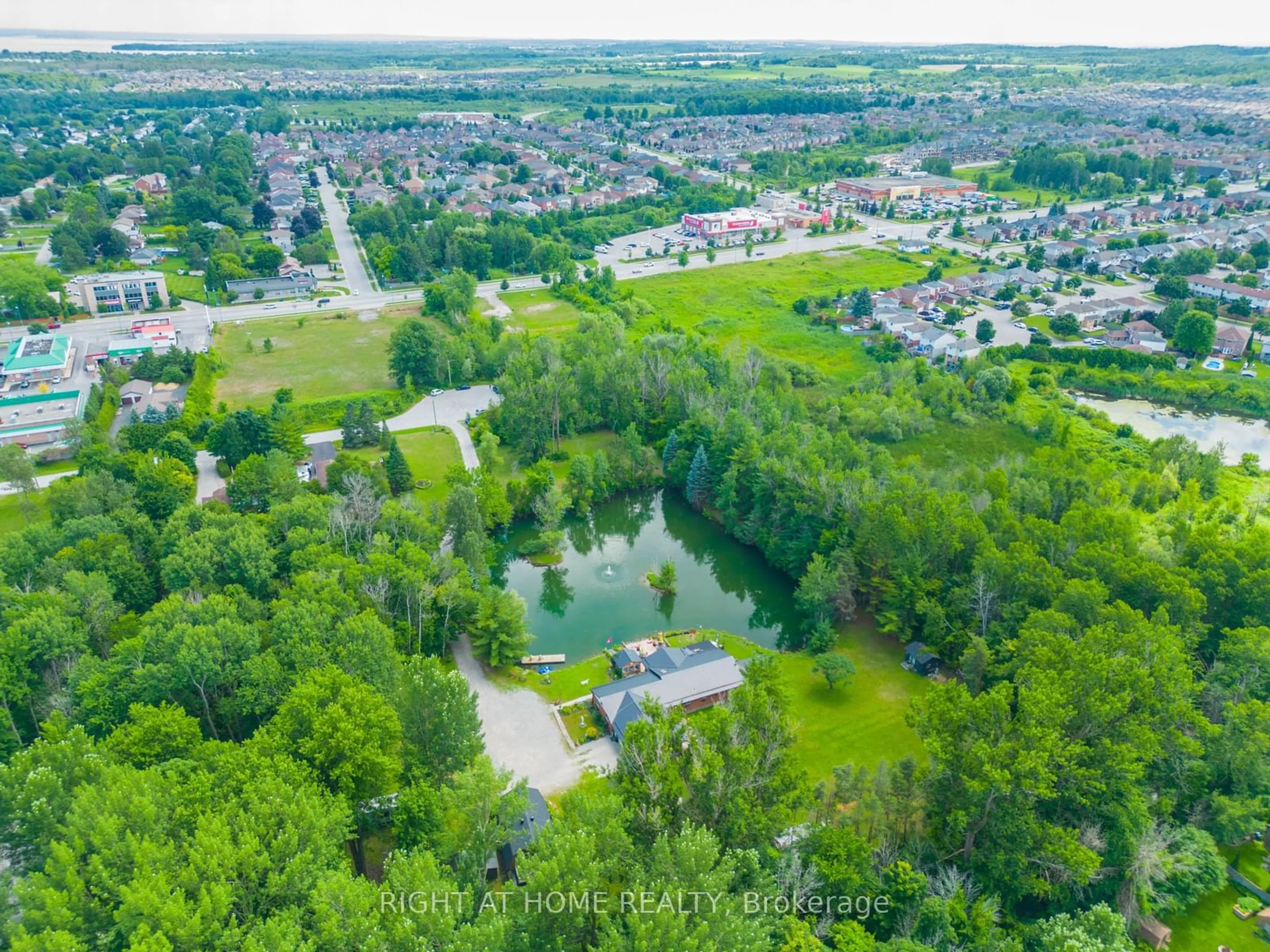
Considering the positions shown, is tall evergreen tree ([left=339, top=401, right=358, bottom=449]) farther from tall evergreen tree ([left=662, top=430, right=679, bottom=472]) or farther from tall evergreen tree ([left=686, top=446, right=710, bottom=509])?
tall evergreen tree ([left=686, top=446, right=710, bottom=509])

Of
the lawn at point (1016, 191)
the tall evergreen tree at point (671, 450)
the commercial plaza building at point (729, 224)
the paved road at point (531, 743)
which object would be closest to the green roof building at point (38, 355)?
the tall evergreen tree at point (671, 450)

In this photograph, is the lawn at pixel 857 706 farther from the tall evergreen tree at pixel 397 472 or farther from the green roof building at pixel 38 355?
the green roof building at pixel 38 355

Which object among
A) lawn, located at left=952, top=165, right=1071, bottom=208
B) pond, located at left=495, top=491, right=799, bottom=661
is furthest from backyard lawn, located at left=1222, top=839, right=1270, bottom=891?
lawn, located at left=952, top=165, right=1071, bottom=208

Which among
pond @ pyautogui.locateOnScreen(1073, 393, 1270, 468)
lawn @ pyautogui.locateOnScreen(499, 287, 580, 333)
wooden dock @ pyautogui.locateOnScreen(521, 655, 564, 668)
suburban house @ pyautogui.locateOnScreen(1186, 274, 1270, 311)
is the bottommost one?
wooden dock @ pyautogui.locateOnScreen(521, 655, 564, 668)

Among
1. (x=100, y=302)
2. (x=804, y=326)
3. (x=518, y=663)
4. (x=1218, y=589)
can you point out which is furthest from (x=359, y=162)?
(x=1218, y=589)

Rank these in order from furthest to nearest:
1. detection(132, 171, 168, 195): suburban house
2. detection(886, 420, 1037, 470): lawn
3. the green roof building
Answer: detection(132, 171, 168, 195): suburban house < the green roof building < detection(886, 420, 1037, 470): lawn

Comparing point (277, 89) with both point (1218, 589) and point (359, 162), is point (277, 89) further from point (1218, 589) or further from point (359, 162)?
point (1218, 589)

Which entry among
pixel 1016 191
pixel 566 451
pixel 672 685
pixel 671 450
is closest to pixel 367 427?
pixel 566 451
